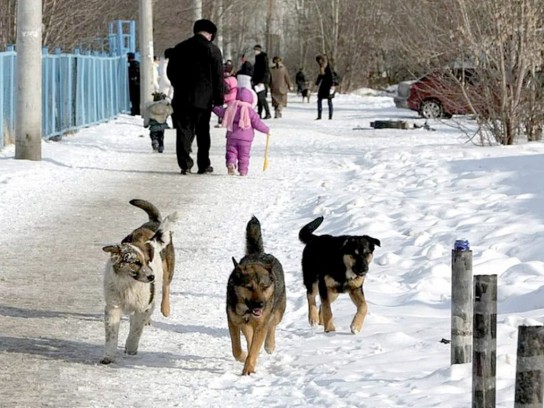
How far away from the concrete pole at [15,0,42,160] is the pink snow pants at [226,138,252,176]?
10.9 ft

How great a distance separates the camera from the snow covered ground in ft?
22.7

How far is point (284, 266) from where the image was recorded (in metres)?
11.1

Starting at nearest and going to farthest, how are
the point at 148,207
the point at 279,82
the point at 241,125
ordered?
the point at 148,207, the point at 241,125, the point at 279,82

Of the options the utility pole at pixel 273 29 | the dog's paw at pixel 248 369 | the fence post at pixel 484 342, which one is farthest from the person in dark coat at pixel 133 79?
A: the utility pole at pixel 273 29

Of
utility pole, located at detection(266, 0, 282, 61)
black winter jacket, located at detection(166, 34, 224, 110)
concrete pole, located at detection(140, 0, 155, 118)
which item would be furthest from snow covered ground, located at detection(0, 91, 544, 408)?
utility pole, located at detection(266, 0, 282, 61)

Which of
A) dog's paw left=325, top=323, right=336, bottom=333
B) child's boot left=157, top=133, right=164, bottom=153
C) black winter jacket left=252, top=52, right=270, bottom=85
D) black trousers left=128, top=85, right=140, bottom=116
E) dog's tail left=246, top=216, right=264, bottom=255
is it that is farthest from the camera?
black trousers left=128, top=85, right=140, bottom=116

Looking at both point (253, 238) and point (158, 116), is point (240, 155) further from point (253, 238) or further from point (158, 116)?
point (253, 238)

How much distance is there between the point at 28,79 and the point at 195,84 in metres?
3.36

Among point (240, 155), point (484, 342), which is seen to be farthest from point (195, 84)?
point (484, 342)

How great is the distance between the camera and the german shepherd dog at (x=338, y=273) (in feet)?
27.5

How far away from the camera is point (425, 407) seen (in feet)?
20.6

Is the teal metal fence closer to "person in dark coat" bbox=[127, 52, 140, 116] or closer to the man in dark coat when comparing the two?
"person in dark coat" bbox=[127, 52, 140, 116]

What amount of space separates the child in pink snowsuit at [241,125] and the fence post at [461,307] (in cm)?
1121

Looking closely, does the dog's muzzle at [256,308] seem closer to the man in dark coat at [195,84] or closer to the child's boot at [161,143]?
the man in dark coat at [195,84]
